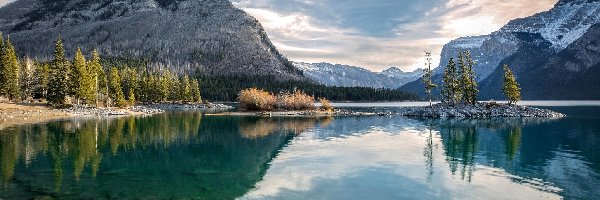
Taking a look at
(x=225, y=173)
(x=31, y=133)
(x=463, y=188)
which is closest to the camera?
(x=463, y=188)

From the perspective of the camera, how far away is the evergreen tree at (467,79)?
117 meters

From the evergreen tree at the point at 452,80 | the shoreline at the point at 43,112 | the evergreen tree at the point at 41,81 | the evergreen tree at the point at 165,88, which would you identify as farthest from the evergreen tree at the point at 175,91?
the evergreen tree at the point at 452,80

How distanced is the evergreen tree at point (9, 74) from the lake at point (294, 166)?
54.1m

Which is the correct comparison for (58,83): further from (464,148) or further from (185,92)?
(464,148)

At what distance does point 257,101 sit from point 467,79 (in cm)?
5902

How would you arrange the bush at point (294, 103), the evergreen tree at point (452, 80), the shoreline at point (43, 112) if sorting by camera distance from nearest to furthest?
the shoreline at point (43, 112), the evergreen tree at point (452, 80), the bush at point (294, 103)

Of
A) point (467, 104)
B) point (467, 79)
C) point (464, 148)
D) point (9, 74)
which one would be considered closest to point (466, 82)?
point (467, 79)

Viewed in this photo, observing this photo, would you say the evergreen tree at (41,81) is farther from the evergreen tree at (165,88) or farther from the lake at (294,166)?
the lake at (294,166)

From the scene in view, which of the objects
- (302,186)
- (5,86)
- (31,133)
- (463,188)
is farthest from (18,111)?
(463,188)

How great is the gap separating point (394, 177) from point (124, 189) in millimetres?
18369

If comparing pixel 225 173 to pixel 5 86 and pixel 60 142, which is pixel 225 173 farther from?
pixel 5 86

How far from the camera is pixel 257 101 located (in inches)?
5002

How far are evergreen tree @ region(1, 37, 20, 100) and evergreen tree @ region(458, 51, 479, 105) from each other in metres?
115

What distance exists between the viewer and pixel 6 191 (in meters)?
25.4
